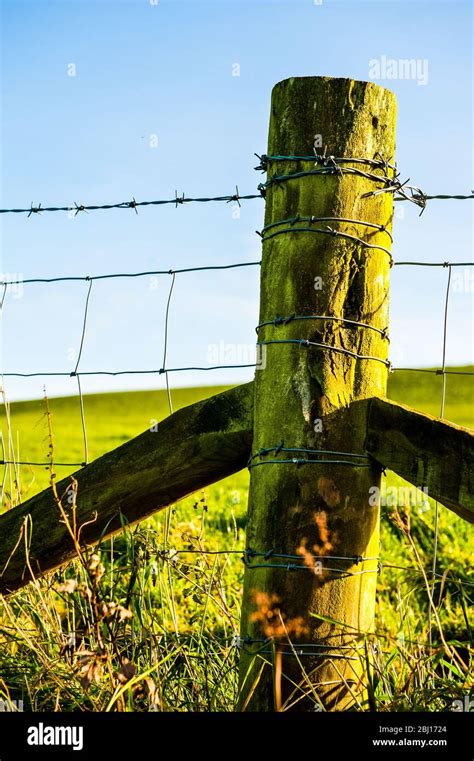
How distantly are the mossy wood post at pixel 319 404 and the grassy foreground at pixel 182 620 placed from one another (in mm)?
146

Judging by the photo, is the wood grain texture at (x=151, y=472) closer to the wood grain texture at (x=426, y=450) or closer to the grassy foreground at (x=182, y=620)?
the grassy foreground at (x=182, y=620)

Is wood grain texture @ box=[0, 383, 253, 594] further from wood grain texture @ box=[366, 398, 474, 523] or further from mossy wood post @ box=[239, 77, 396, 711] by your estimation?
wood grain texture @ box=[366, 398, 474, 523]

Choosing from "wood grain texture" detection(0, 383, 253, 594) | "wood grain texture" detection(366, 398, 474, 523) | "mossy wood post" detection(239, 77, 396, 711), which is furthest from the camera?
"wood grain texture" detection(0, 383, 253, 594)

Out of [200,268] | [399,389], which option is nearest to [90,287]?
[200,268]

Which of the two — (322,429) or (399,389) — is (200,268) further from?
(399,389)

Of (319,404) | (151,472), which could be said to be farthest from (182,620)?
(319,404)

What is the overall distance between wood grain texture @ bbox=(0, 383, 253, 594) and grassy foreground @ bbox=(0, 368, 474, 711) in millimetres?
130

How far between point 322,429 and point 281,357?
0.23 meters

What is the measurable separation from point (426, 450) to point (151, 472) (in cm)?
80

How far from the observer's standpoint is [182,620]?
5.20 m

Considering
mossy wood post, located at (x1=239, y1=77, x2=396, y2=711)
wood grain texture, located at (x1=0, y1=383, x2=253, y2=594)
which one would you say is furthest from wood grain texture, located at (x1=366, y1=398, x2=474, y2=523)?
wood grain texture, located at (x1=0, y1=383, x2=253, y2=594)

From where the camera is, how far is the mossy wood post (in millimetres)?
2361

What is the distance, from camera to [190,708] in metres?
2.54

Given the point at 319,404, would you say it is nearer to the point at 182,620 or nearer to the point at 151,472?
the point at 151,472
